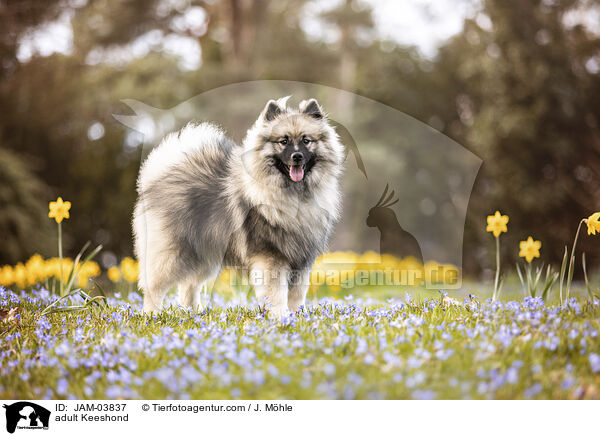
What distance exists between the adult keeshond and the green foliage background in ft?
8.10

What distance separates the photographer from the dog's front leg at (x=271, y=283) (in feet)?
9.66

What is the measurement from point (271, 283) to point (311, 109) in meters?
1.14

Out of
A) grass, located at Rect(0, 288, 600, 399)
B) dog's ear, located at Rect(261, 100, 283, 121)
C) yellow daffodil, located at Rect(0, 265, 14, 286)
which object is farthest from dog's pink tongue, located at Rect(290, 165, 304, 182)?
yellow daffodil, located at Rect(0, 265, 14, 286)

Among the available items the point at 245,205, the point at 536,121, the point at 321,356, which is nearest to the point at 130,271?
the point at 245,205

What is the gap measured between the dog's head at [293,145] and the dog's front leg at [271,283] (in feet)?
1.71

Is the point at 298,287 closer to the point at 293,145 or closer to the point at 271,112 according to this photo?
the point at 293,145

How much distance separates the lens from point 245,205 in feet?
10.3

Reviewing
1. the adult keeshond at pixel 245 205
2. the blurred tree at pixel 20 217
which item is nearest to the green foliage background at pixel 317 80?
the blurred tree at pixel 20 217

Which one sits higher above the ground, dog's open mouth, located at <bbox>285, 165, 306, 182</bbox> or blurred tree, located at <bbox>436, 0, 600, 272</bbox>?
blurred tree, located at <bbox>436, 0, 600, 272</bbox>

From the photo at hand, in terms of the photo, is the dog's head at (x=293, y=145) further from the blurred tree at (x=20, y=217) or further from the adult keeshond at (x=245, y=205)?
the blurred tree at (x=20, y=217)

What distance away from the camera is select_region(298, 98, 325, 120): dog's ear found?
310 centimetres

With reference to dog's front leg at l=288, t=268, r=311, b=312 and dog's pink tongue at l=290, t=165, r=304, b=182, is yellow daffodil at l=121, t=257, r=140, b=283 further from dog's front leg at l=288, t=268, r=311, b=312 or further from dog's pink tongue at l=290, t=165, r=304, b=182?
dog's pink tongue at l=290, t=165, r=304, b=182

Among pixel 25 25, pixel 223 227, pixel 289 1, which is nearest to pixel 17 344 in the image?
pixel 223 227
